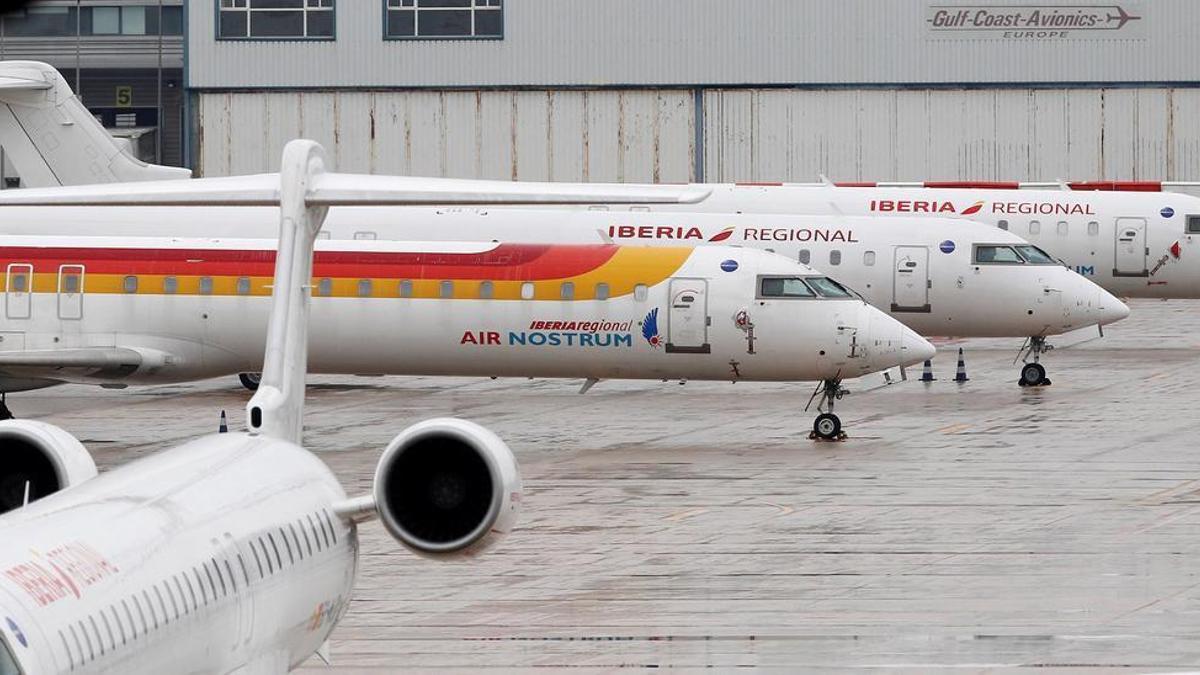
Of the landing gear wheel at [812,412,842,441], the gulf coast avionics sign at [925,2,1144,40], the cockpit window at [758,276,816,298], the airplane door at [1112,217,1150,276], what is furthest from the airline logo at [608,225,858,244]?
the gulf coast avionics sign at [925,2,1144,40]

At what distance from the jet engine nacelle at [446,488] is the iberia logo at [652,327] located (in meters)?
15.4

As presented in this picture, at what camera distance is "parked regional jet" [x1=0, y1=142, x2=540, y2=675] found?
848cm

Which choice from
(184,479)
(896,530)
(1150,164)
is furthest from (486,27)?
(184,479)

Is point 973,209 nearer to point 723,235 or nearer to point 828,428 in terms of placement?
point 723,235

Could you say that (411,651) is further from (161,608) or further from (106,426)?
(106,426)

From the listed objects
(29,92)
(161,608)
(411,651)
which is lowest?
(411,651)

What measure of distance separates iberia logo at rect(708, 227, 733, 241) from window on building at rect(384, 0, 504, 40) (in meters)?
23.8

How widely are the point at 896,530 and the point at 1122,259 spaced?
19004 millimetres

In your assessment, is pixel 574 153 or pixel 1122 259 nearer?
pixel 1122 259

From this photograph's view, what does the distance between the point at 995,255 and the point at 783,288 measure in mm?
6856

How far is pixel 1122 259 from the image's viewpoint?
3878 cm

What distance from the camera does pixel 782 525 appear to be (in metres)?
21.5

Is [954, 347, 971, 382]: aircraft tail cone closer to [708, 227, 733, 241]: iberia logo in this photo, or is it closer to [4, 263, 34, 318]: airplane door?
[708, 227, 733, 241]: iberia logo

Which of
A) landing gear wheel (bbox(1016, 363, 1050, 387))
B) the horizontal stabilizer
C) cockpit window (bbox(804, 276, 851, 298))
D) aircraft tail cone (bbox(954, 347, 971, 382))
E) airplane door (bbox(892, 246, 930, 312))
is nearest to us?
the horizontal stabilizer
